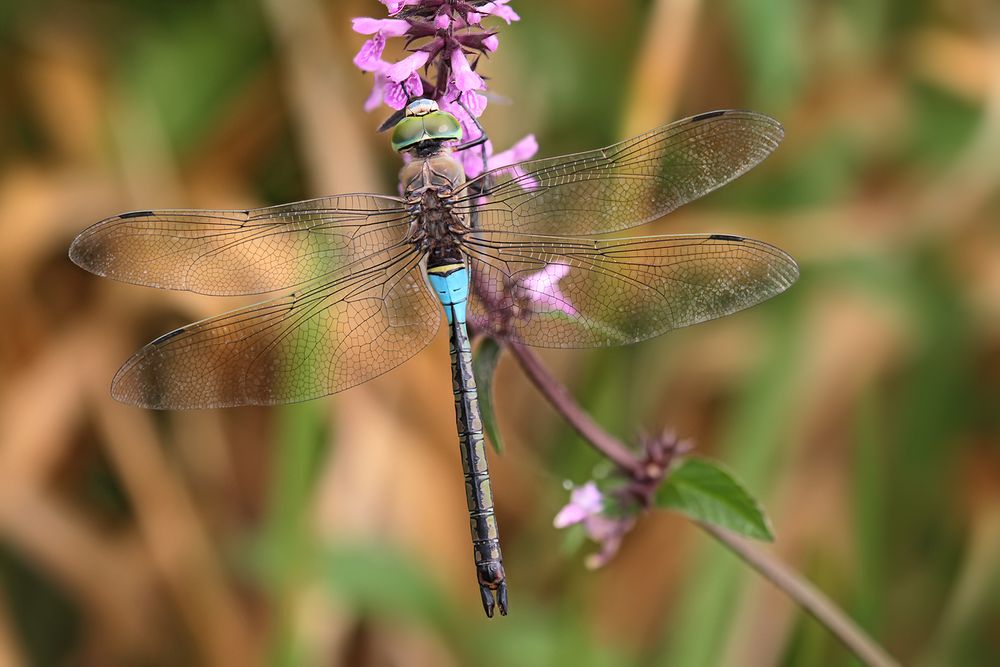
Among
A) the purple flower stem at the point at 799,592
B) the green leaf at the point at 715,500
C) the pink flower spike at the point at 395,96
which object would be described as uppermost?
the pink flower spike at the point at 395,96

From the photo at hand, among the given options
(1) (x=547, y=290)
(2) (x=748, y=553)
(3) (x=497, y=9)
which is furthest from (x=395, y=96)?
(2) (x=748, y=553)

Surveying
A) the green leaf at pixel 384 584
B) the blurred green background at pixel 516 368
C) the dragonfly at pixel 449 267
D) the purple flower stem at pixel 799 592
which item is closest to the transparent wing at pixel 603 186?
the dragonfly at pixel 449 267

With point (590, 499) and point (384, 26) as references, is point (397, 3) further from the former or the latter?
point (590, 499)

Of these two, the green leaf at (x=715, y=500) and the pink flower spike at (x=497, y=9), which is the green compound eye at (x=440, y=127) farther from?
the green leaf at (x=715, y=500)

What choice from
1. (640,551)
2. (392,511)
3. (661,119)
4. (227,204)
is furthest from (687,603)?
(227,204)

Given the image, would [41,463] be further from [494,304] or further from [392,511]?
[494,304]
